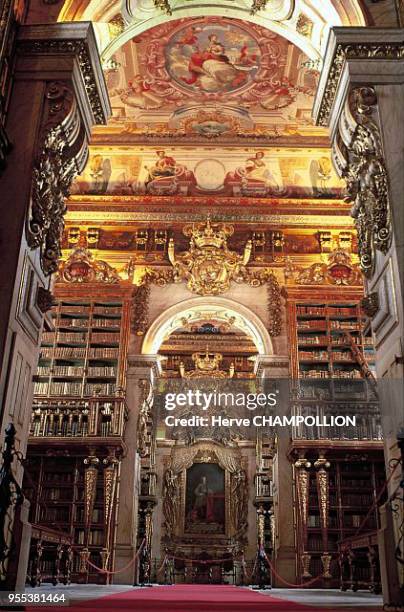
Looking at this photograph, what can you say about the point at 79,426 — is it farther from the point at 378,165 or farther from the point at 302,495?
the point at 378,165

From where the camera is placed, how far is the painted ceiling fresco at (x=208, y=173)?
1416 centimetres

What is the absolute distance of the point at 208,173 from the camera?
14367 mm

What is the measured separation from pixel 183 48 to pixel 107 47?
14.5ft

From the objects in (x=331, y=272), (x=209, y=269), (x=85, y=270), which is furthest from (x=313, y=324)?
(x=85, y=270)

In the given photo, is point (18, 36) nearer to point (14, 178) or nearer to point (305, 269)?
point (14, 178)

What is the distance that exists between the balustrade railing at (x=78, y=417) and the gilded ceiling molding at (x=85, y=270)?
2748mm

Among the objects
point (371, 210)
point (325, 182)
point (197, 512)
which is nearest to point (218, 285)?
point (325, 182)

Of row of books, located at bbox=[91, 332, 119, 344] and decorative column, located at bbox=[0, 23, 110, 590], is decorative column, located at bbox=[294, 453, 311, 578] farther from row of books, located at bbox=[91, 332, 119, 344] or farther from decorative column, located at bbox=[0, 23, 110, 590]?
decorative column, located at bbox=[0, 23, 110, 590]

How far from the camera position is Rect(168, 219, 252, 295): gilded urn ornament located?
1370 centimetres

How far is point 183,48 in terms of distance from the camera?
11.9m

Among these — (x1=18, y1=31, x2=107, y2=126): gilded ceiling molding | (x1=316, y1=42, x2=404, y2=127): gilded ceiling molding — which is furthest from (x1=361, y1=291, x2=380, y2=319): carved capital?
(x1=18, y1=31, x2=107, y2=126): gilded ceiling molding

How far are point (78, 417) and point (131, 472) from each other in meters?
1.49

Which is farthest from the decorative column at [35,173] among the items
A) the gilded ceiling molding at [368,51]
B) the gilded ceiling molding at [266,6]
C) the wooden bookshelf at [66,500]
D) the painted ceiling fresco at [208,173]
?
the painted ceiling fresco at [208,173]

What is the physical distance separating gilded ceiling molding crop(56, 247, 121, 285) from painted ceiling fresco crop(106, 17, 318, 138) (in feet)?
9.80
